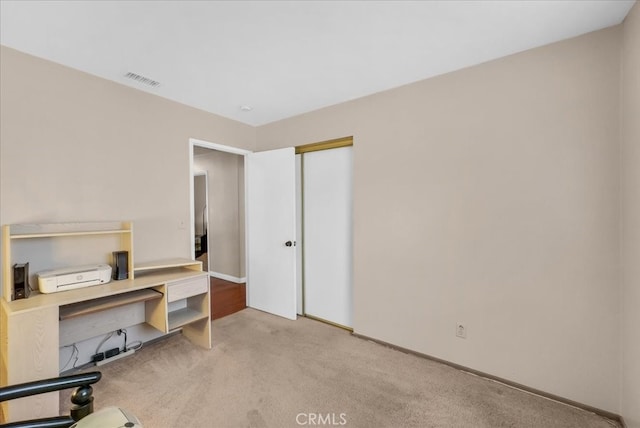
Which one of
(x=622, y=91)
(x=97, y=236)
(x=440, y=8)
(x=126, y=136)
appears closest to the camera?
(x=440, y=8)

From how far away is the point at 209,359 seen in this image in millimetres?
2447

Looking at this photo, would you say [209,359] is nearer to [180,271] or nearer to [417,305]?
[180,271]

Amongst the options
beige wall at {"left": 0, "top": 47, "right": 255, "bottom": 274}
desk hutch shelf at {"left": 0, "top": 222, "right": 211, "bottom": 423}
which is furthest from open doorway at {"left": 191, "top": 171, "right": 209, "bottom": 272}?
desk hutch shelf at {"left": 0, "top": 222, "right": 211, "bottom": 423}

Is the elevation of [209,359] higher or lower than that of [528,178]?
lower

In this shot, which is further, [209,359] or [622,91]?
[209,359]

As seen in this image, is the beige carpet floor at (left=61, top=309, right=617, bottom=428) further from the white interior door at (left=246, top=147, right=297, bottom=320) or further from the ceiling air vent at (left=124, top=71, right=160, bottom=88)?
the ceiling air vent at (left=124, top=71, right=160, bottom=88)

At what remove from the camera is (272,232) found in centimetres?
351

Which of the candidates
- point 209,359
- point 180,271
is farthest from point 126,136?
point 209,359

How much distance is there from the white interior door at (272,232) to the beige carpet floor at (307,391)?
794 mm

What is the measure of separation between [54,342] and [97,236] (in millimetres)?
916

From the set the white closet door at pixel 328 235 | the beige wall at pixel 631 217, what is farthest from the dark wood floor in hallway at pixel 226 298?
the beige wall at pixel 631 217

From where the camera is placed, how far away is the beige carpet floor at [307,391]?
5.82 ft

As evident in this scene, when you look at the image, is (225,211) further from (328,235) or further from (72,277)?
(72,277)

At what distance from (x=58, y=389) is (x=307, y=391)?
1.47 metres
